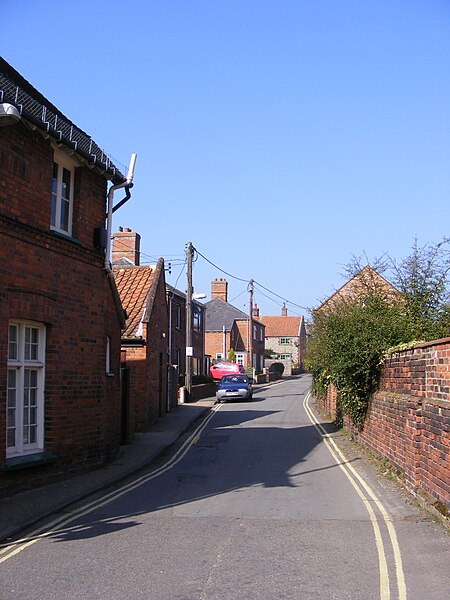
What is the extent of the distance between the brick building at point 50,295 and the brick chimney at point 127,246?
1919 cm

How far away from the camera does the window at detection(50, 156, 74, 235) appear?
12.3 m

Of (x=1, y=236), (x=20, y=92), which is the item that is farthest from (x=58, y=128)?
(x=1, y=236)

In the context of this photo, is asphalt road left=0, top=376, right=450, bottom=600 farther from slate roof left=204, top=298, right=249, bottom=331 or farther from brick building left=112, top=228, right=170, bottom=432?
slate roof left=204, top=298, right=249, bottom=331

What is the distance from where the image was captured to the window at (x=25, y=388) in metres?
10.9

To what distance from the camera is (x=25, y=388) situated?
444 inches

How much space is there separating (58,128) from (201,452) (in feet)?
30.1

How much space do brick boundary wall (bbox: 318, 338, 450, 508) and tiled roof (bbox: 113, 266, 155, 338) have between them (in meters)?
10.3

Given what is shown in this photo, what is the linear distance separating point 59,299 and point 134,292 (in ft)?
41.7

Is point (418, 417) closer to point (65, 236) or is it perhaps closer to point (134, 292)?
point (65, 236)

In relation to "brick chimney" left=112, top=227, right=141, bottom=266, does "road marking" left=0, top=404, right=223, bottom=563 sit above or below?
below

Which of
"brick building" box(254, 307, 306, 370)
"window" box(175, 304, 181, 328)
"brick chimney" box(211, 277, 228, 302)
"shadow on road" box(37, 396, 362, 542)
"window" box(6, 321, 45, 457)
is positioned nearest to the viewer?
Answer: "shadow on road" box(37, 396, 362, 542)

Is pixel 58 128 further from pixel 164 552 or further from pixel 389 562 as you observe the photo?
pixel 389 562

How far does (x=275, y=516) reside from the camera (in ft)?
30.4

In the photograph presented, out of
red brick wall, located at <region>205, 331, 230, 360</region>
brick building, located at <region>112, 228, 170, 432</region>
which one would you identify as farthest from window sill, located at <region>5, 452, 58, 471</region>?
red brick wall, located at <region>205, 331, 230, 360</region>
